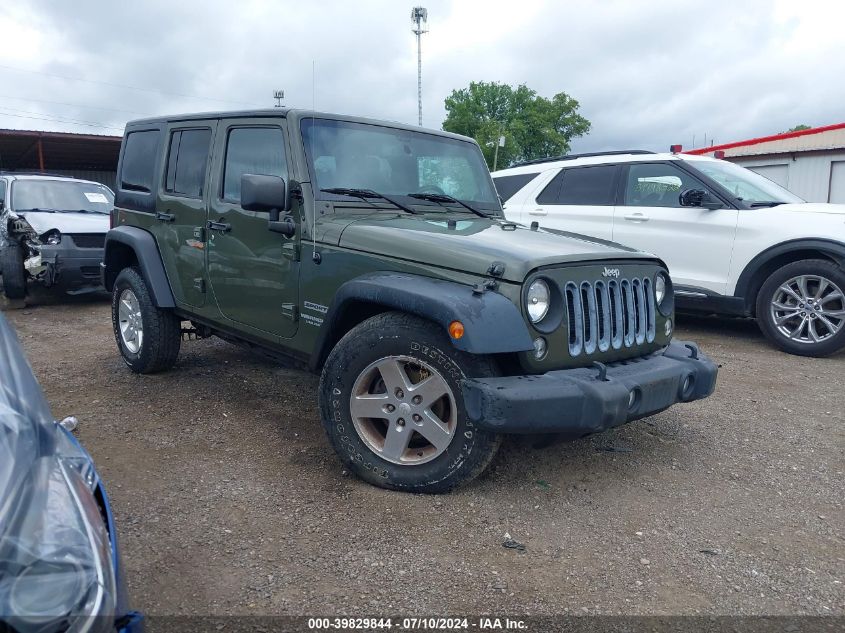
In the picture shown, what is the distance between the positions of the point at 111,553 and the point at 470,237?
2286 millimetres

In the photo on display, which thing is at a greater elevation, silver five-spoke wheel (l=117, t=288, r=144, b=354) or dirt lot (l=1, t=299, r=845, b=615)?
silver five-spoke wheel (l=117, t=288, r=144, b=354)

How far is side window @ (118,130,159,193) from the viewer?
5246 millimetres

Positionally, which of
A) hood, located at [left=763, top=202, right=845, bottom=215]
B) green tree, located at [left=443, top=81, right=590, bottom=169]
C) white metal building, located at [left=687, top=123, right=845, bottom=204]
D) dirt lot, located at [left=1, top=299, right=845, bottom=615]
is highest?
green tree, located at [left=443, top=81, right=590, bottom=169]

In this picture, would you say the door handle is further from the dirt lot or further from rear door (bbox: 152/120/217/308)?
the dirt lot

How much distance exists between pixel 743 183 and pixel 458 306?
17.0 feet

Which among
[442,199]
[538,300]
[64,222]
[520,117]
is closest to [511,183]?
[442,199]

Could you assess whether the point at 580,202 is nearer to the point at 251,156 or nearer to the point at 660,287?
the point at 660,287

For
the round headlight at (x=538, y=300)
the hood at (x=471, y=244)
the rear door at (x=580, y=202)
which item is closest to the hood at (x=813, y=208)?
the rear door at (x=580, y=202)

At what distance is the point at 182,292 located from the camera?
4.87 m

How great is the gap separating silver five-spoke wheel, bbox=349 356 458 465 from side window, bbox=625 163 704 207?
15.2 ft

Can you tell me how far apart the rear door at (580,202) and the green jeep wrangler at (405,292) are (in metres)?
2.91

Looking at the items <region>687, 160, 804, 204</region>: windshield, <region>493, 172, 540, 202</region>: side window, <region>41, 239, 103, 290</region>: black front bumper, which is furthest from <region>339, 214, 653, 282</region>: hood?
<region>41, 239, 103, 290</region>: black front bumper

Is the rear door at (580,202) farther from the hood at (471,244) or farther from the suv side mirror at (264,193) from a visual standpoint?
the suv side mirror at (264,193)

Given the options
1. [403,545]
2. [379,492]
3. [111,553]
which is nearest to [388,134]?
[379,492]
